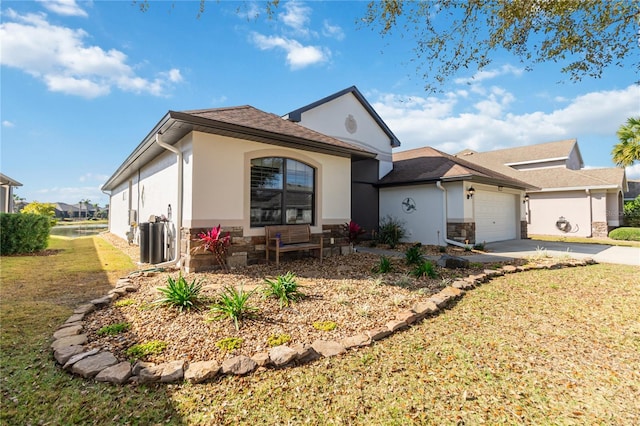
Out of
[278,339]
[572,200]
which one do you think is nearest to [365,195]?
[278,339]

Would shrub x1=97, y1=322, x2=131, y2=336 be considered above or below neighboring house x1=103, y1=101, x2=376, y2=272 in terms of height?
below

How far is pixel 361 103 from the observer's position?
13531 millimetres

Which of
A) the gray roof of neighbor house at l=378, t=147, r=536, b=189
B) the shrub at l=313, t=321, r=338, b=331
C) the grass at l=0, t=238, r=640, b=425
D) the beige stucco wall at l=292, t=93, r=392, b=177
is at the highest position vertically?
the beige stucco wall at l=292, t=93, r=392, b=177

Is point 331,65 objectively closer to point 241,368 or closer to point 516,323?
point 516,323

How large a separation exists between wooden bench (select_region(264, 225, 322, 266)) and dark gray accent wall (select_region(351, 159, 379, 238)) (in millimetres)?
5110

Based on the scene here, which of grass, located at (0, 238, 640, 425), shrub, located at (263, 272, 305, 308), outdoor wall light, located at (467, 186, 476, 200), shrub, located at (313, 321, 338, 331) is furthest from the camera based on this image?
outdoor wall light, located at (467, 186, 476, 200)

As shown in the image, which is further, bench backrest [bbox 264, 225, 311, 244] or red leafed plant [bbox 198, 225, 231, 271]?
bench backrest [bbox 264, 225, 311, 244]

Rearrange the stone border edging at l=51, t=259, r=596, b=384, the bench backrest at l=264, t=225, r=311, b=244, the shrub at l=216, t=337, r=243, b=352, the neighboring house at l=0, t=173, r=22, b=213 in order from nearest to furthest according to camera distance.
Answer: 1. the stone border edging at l=51, t=259, r=596, b=384
2. the shrub at l=216, t=337, r=243, b=352
3. the bench backrest at l=264, t=225, r=311, b=244
4. the neighboring house at l=0, t=173, r=22, b=213

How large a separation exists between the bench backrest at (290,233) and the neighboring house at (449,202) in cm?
598

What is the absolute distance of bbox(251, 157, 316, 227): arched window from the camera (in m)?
7.45

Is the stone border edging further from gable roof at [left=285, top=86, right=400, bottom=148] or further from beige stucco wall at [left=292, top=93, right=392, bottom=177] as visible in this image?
beige stucco wall at [left=292, top=93, right=392, bottom=177]

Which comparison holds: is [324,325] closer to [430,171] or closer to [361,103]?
[430,171]

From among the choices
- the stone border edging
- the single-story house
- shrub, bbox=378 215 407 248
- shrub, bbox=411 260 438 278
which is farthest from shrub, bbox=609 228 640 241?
the stone border edging

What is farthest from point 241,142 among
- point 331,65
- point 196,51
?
point 331,65
